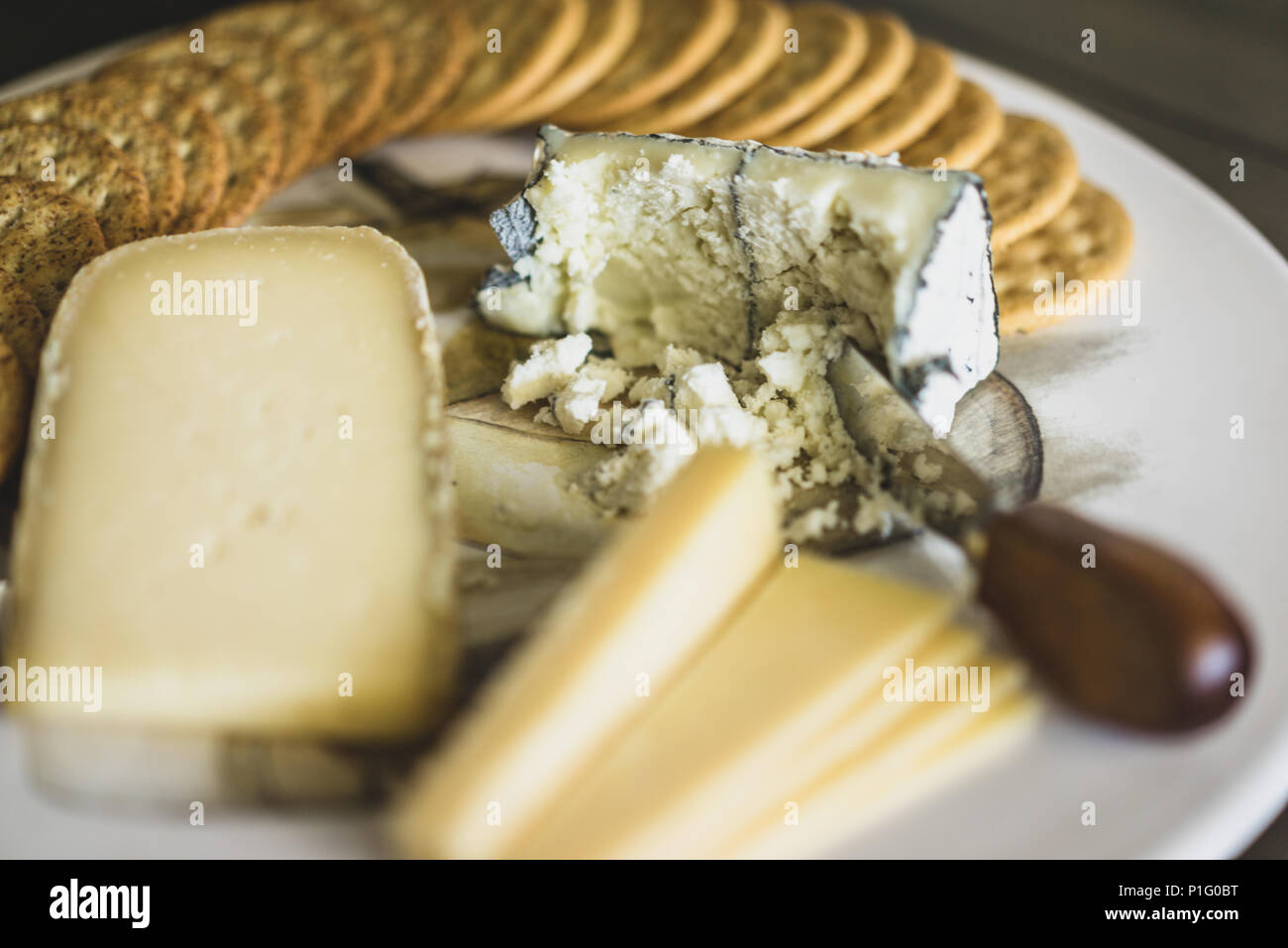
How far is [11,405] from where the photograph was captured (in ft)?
5.03

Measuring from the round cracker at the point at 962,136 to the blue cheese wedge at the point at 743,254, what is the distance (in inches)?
18.6

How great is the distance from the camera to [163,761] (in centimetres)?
116

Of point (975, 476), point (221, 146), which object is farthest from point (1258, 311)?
point (221, 146)

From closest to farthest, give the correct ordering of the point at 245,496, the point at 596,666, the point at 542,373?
the point at 596,666
the point at 245,496
the point at 542,373

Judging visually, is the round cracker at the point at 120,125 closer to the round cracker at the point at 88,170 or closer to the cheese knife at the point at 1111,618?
the round cracker at the point at 88,170

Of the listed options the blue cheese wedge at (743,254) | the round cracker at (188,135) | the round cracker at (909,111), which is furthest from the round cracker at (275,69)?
the round cracker at (909,111)

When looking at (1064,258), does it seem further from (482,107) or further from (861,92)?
(482,107)

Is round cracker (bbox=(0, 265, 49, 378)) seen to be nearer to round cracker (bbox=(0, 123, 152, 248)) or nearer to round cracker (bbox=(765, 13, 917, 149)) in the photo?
round cracker (bbox=(0, 123, 152, 248))

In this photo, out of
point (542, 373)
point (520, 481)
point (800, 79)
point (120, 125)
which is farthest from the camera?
point (800, 79)

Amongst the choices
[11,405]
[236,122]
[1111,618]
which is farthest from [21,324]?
[1111,618]

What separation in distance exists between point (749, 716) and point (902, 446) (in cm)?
66

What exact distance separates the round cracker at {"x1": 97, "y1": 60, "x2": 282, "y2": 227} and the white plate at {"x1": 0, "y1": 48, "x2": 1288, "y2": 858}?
292mm

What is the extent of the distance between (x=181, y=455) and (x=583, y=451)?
586 mm

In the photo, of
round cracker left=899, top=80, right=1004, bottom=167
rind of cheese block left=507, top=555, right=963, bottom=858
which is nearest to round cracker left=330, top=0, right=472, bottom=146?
round cracker left=899, top=80, right=1004, bottom=167
